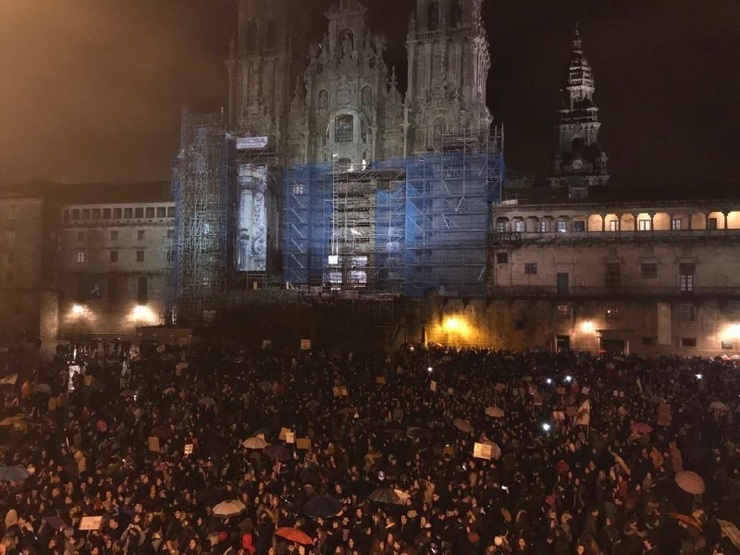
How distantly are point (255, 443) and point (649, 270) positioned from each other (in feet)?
112

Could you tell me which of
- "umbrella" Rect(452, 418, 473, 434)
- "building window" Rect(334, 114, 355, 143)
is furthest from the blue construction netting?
"umbrella" Rect(452, 418, 473, 434)

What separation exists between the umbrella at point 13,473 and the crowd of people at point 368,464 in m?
0.04

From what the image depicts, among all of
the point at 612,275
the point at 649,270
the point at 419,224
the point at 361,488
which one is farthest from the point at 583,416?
the point at 419,224

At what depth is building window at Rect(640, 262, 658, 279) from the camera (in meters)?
42.2

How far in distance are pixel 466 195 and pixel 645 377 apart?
2169 cm

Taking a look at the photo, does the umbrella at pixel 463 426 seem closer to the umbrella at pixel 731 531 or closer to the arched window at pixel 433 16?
the umbrella at pixel 731 531

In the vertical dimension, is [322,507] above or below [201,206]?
below

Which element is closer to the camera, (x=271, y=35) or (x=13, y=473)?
(x=13, y=473)

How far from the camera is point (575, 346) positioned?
40.8 m

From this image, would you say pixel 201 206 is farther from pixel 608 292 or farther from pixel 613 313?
pixel 613 313

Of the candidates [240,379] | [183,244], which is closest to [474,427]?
[240,379]

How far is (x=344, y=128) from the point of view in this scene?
48.4 meters

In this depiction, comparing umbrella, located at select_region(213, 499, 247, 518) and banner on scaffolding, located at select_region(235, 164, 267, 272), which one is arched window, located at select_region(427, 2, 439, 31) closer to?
banner on scaffolding, located at select_region(235, 164, 267, 272)

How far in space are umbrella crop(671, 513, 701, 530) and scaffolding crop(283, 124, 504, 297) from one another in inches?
1242
